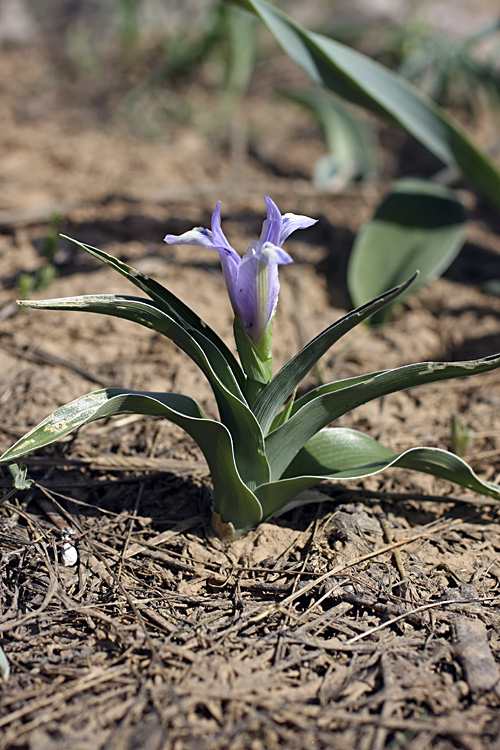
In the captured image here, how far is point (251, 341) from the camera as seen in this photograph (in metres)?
1.25

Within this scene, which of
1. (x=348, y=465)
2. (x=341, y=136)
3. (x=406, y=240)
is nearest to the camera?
(x=348, y=465)

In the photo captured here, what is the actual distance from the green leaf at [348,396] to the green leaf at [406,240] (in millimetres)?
1198

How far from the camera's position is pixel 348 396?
1.28 metres

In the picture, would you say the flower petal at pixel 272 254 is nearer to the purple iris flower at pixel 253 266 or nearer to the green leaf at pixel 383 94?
the purple iris flower at pixel 253 266

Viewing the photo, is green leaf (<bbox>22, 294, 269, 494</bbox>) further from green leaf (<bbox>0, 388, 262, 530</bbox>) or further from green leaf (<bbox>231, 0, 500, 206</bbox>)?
green leaf (<bbox>231, 0, 500, 206</bbox>)

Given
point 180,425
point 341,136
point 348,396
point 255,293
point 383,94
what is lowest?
point 180,425

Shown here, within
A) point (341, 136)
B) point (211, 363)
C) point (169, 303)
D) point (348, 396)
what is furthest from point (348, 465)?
point (341, 136)

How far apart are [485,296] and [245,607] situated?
1.90 m

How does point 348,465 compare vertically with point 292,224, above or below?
below

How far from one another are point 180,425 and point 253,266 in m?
0.39

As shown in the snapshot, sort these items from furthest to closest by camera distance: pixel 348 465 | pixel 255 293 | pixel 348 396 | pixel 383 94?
pixel 383 94
pixel 348 465
pixel 348 396
pixel 255 293

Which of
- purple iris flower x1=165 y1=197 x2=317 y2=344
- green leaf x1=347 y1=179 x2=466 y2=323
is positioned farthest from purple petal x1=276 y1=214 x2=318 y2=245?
green leaf x1=347 y1=179 x2=466 y2=323

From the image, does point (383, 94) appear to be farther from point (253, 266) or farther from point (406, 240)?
point (253, 266)

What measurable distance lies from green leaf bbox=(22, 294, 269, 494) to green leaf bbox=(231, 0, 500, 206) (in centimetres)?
132
